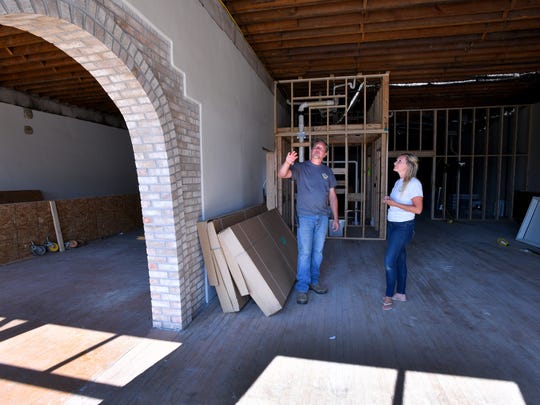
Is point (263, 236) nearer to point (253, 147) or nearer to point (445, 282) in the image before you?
point (253, 147)

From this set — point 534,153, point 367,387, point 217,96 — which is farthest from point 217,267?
point 534,153

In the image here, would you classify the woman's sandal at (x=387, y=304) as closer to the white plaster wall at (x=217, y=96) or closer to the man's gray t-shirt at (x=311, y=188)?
the man's gray t-shirt at (x=311, y=188)

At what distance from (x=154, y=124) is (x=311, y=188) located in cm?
181

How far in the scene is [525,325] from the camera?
284 centimetres

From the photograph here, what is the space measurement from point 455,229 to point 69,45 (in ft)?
29.2

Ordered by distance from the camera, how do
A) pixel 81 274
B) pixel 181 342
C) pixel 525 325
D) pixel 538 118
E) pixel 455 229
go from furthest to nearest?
pixel 538 118, pixel 455 229, pixel 81 274, pixel 525 325, pixel 181 342

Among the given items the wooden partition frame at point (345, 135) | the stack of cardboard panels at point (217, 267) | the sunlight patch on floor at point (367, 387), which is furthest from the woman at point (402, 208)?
the wooden partition frame at point (345, 135)

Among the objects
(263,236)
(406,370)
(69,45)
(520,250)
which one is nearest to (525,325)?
(406,370)

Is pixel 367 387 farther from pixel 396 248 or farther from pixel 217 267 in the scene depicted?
pixel 217 267

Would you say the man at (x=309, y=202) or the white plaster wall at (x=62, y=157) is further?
the white plaster wall at (x=62, y=157)

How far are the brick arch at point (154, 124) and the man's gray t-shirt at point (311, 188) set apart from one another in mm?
1167

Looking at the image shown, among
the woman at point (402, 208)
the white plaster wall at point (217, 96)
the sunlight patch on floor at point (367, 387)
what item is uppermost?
the white plaster wall at point (217, 96)

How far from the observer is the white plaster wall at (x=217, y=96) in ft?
9.34

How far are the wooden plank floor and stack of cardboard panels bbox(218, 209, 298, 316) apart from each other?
0.63 ft
